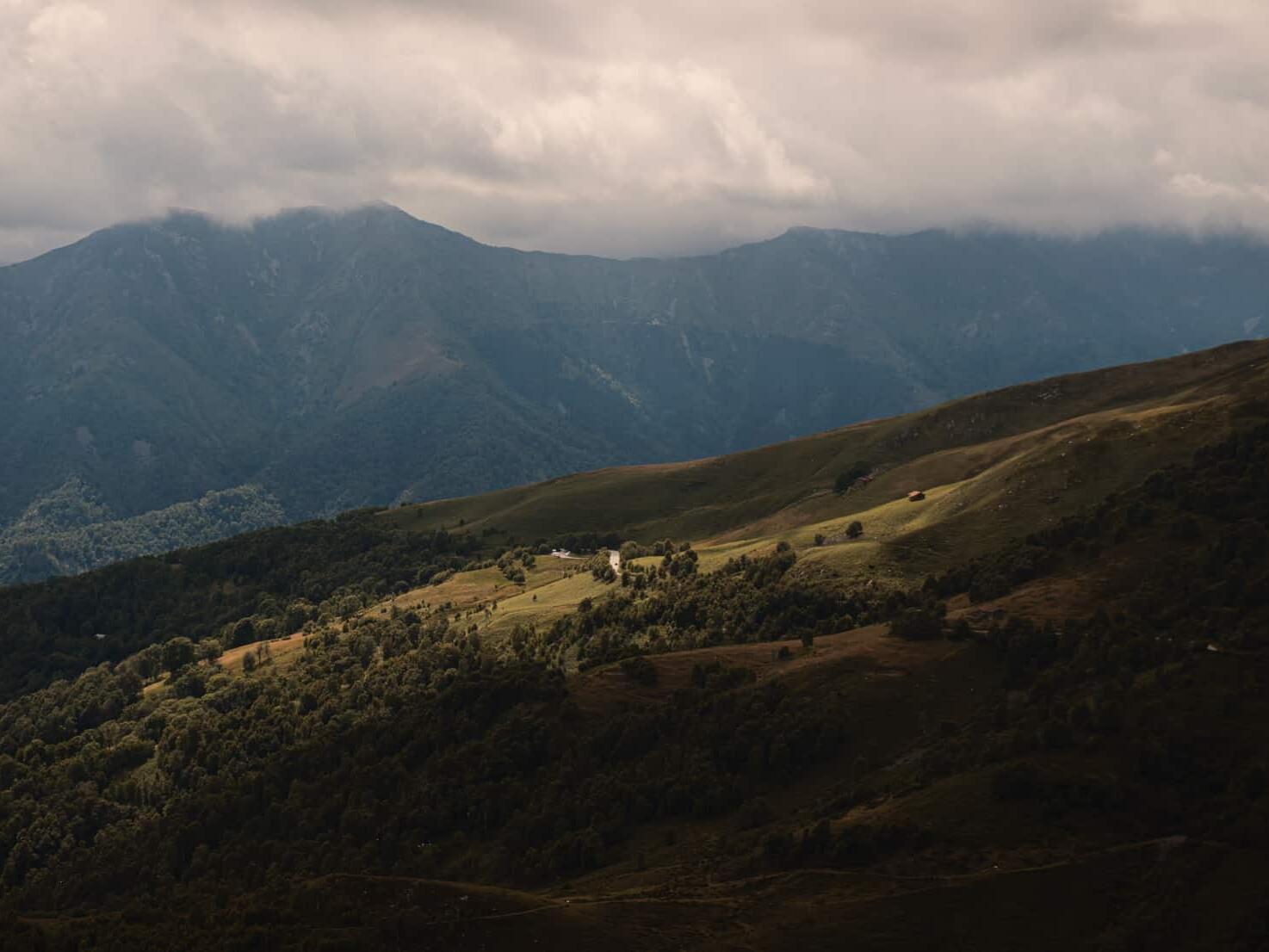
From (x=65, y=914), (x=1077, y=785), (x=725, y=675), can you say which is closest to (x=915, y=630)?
(x=725, y=675)

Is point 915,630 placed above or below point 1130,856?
above

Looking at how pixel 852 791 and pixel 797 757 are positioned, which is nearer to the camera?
pixel 852 791

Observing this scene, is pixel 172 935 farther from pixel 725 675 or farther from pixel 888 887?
pixel 725 675

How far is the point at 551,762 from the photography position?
538 feet

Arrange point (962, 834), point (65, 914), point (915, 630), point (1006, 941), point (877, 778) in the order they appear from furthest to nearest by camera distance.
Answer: point (915, 630)
point (65, 914)
point (877, 778)
point (962, 834)
point (1006, 941)

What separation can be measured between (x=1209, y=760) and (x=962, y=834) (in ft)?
86.4

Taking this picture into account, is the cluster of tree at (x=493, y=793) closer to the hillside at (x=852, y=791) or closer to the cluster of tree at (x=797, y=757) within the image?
the cluster of tree at (x=797, y=757)

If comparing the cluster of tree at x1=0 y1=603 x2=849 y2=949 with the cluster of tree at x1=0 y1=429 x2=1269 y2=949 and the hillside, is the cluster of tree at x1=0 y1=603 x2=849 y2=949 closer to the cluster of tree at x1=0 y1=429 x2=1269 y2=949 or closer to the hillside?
the cluster of tree at x1=0 y1=429 x2=1269 y2=949

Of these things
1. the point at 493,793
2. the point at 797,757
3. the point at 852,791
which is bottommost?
the point at 493,793

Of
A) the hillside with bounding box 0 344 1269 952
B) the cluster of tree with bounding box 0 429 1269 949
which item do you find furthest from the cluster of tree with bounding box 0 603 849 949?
the hillside with bounding box 0 344 1269 952

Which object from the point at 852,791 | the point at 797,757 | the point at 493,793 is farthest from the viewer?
the point at 493,793

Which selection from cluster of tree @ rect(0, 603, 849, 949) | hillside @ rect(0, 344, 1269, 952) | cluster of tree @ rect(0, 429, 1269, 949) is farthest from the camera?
cluster of tree @ rect(0, 603, 849, 949)

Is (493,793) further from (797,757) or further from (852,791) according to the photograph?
(852,791)

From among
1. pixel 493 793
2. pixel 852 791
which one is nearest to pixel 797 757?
pixel 852 791
